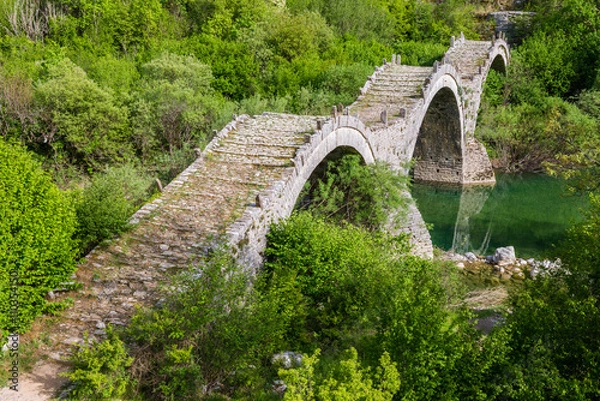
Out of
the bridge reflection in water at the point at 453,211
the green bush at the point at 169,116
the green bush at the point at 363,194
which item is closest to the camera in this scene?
the green bush at the point at 363,194

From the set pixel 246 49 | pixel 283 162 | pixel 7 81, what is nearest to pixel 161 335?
pixel 283 162

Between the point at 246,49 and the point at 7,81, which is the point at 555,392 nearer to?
the point at 7,81

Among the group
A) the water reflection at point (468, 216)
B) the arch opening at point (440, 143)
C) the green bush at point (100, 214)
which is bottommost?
the water reflection at point (468, 216)

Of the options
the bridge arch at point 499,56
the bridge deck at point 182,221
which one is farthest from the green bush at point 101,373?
the bridge arch at point 499,56

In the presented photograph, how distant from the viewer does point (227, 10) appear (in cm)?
3662

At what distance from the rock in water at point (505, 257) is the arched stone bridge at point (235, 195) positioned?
14.7 ft

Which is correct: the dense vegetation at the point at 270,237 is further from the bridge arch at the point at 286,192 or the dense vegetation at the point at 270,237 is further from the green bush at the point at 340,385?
the bridge arch at the point at 286,192

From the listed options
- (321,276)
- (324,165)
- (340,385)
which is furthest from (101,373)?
(324,165)

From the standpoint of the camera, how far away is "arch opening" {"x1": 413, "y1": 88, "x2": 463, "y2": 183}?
3112 centimetres

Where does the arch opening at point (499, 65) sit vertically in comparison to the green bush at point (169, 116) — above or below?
above

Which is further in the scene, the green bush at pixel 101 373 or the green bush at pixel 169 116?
the green bush at pixel 169 116

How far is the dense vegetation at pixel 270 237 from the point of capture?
7.50m

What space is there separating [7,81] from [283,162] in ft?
46.1

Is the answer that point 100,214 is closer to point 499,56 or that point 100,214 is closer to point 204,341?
point 204,341
